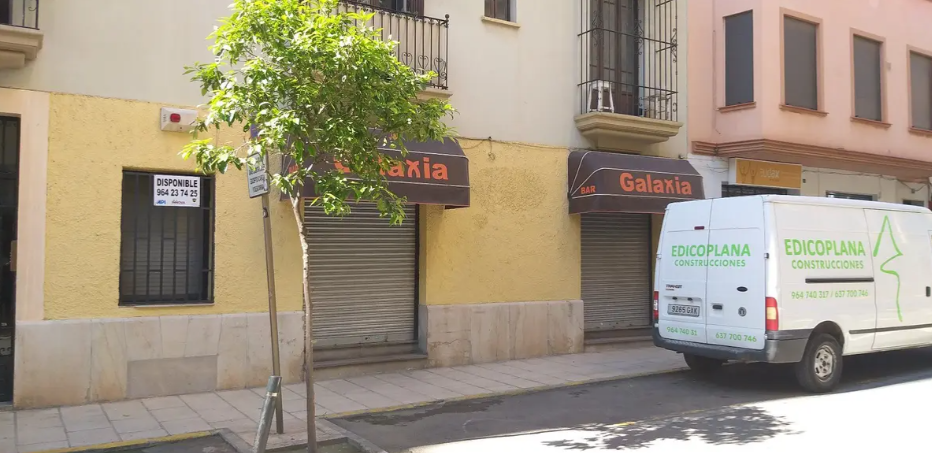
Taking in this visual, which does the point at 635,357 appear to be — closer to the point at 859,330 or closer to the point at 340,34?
the point at 859,330

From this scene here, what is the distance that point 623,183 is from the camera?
11.7 m

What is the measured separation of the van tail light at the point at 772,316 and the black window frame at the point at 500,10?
20.6 ft

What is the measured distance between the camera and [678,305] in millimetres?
9508

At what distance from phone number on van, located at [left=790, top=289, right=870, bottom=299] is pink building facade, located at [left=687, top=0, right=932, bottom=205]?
4835mm

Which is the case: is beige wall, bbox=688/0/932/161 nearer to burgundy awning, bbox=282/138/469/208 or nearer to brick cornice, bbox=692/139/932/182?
brick cornice, bbox=692/139/932/182

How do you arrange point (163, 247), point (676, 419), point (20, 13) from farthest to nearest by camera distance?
point (163, 247)
point (20, 13)
point (676, 419)

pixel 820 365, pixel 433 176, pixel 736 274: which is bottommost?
pixel 820 365

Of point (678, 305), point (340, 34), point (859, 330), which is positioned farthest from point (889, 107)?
point (340, 34)

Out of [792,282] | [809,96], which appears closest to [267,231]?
[792,282]

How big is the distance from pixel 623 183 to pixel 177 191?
6.84m

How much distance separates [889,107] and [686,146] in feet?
20.3

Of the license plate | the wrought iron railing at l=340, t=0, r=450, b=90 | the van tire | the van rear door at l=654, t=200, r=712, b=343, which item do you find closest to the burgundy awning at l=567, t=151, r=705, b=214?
the van rear door at l=654, t=200, r=712, b=343

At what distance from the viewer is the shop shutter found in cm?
1273

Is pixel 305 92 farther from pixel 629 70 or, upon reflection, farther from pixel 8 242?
pixel 629 70
